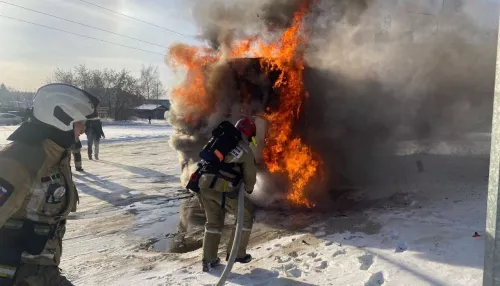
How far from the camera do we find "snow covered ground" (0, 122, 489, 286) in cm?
414

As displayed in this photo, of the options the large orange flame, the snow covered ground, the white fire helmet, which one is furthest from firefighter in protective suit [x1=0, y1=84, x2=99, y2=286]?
the large orange flame

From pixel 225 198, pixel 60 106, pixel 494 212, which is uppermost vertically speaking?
pixel 60 106

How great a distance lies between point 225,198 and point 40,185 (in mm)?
2489

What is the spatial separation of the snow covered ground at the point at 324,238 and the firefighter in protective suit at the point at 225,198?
8.0 inches

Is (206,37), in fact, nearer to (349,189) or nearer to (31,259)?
(349,189)

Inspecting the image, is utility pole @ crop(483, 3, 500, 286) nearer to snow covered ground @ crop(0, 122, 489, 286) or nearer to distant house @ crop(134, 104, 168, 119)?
snow covered ground @ crop(0, 122, 489, 286)

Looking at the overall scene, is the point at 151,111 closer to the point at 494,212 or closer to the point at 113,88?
the point at 113,88

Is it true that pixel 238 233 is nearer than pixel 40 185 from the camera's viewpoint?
No

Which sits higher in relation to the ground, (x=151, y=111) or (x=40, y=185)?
(x=151, y=111)

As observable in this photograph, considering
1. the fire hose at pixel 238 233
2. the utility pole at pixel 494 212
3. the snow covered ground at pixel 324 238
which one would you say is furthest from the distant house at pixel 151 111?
the utility pole at pixel 494 212

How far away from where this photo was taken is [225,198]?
461cm

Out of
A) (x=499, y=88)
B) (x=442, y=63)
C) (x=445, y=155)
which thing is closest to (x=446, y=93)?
(x=442, y=63)

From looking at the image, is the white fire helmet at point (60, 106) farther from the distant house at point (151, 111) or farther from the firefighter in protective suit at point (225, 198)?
the distant house at point (151, 111)

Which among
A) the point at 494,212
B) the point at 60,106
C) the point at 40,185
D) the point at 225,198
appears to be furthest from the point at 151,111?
the point at 494,212
